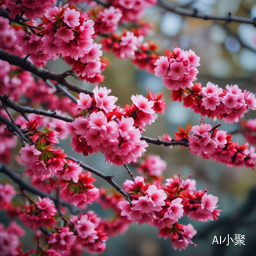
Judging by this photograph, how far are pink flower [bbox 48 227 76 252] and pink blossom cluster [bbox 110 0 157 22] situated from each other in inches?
65.1

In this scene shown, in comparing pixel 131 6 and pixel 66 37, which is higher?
pixel 131 6

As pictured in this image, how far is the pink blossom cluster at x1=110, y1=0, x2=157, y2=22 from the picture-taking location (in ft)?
5.40

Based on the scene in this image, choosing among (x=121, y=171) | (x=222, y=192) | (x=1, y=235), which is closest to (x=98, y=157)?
(x=121, y=171)

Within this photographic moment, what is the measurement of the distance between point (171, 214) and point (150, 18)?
2575 mm

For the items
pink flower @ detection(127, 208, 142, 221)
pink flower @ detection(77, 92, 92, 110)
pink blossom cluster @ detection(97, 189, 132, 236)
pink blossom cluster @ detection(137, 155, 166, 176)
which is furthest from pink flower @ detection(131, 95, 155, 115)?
pink blossom cluster @ detection(97, 189, 132, 236)

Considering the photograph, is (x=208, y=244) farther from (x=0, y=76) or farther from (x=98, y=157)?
(x=0, y=76)

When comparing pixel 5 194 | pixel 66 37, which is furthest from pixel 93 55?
pixel 5 194

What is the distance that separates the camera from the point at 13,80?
1783 mm

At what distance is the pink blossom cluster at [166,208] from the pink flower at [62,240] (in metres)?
0.36

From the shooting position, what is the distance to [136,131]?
2.31 feet

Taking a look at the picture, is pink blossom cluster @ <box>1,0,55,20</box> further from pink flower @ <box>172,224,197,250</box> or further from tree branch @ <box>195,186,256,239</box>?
tree branch @ <box>195,186,256,239</box>

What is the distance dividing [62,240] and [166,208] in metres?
0.52

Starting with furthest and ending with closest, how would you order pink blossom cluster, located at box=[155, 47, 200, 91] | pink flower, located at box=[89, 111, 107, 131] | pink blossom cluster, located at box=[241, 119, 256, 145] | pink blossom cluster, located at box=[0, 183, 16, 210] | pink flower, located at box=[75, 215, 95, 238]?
pink blossom cluster, located at box=[241, 119, 256, 145]
pink blossom cluster, located at box=[0, 183, 16, 210]
pink flower, located at box=[75, 215, 95, 238]
pink blossom cluster, located at box=[155, 47, 200, 91]
pink flower, located at box=[89, 111, 107, 131]

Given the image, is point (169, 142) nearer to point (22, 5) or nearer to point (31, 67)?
point (31, 67)
